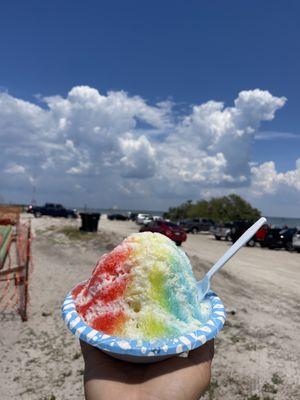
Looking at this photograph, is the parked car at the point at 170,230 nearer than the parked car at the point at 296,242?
Yes

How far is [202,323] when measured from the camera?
188cm

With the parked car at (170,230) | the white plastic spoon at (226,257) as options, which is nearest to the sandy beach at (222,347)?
the white plastic spoon at (226,257)

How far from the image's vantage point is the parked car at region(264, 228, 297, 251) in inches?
1165

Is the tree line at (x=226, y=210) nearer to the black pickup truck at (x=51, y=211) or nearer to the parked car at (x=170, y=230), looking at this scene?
the black pickup truck at (x=51, y=211)

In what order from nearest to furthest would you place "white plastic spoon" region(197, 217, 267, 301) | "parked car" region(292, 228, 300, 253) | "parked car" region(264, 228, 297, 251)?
"white plastic spoon" region(197, 217, 267, 301), "parked car" region(292, 228, 300, 253), "parked car" region(264, 228, 297, 251)

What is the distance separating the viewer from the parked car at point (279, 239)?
29.6 meters

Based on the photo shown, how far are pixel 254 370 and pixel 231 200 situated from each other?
5560cm

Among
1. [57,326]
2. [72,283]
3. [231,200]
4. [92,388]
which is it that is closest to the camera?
[92,388]

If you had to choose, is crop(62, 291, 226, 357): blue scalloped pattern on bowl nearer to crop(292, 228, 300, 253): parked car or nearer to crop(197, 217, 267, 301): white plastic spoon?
crop(197, 217, 267, 301): white plastic spoon

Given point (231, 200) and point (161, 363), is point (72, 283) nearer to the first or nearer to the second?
point (161, 363)

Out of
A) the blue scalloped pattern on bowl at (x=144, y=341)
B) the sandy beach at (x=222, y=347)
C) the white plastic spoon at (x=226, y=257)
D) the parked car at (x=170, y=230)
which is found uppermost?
the white plastic spoon at (x=226, y=257)

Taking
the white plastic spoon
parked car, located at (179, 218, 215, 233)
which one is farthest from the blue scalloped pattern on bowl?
parked car, located at (179, 218, 215, 233)

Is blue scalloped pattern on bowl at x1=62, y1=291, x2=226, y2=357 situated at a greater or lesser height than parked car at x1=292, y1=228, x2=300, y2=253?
greater

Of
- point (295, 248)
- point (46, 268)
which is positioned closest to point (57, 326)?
point (46, 268)
